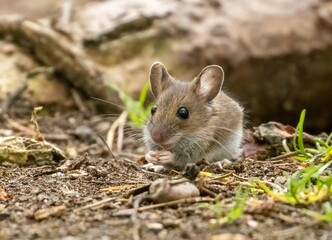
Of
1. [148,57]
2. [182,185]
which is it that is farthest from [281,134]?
[148,57]

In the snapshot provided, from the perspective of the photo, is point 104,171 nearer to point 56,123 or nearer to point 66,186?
point 66,186

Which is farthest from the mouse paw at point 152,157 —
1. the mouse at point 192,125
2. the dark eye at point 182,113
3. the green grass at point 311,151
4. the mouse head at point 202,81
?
the green grass at point 311,151

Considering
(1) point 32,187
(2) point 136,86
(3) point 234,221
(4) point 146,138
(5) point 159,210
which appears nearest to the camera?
(3) point 234,221

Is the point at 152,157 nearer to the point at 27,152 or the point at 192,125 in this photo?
the point at 192,125

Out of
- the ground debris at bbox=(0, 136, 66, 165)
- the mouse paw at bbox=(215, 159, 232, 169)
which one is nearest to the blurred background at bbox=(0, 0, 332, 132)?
the ground debris at bbox=(0, 136, 66, 165)

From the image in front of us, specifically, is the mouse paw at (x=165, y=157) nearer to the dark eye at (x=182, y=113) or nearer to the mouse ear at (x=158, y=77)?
the dark eye at (x=182, y=113)

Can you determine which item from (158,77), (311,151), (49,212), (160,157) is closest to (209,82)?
(158,77)
